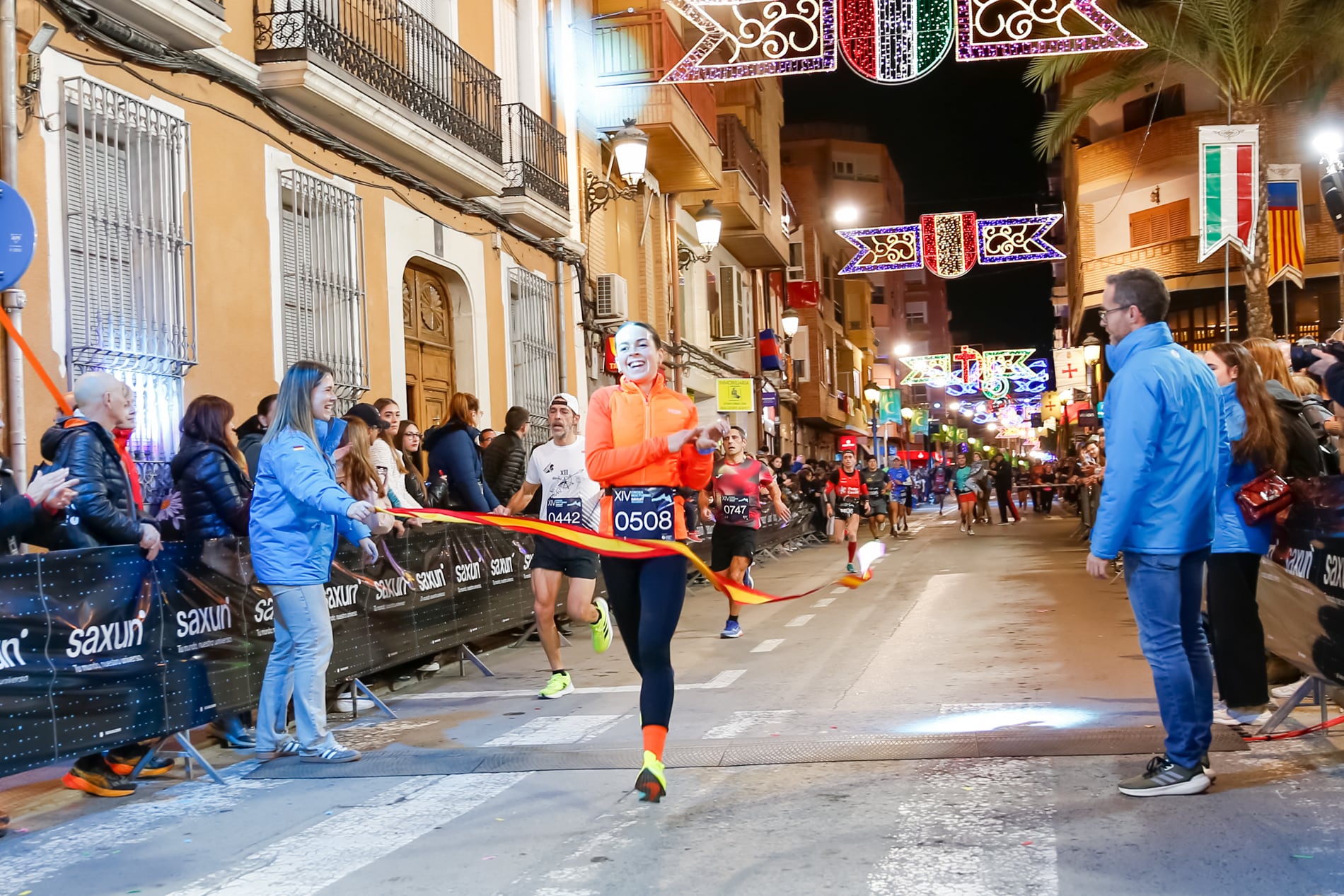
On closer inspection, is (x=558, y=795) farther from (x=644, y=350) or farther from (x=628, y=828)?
(x=644, y=350)

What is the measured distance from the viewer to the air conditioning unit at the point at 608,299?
22281mm

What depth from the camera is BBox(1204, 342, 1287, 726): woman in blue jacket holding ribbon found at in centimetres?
660

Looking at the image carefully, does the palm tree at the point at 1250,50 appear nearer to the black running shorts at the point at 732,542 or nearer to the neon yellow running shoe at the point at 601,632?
the black running shorts at the point at 732,542

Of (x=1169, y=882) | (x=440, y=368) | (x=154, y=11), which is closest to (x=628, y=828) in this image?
(x=1169, y=882)

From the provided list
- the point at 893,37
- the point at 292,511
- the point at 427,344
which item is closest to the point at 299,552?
the point at 292,511

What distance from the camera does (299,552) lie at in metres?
6.97

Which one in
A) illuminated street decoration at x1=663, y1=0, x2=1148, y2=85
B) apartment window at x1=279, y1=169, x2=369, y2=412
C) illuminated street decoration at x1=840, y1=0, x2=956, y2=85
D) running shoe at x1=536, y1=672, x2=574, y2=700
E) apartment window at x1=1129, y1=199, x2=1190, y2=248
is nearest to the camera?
running shoe at x1=536, y1=672, x2=574, y2=700

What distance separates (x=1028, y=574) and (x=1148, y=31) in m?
11.4

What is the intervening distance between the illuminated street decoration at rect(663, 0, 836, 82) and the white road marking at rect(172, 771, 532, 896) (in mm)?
9711

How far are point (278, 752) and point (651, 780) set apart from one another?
2.52m

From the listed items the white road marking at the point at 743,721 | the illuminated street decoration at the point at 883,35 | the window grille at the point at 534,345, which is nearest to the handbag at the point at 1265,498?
the white road marking at the point at 743,721

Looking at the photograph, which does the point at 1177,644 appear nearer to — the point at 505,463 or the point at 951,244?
the point at 505,463

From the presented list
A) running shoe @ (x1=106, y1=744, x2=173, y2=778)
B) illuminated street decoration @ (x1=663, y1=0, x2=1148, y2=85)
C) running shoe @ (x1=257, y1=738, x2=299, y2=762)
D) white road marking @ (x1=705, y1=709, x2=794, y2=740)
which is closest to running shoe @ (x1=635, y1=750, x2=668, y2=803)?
white road marking @ (x1=705, y1=709, x2=794, y2=740)

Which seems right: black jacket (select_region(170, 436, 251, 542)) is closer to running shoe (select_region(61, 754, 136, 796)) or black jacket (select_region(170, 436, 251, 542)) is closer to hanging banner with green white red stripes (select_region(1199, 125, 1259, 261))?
running shoe (select_region(61, 754, 136, 796))
